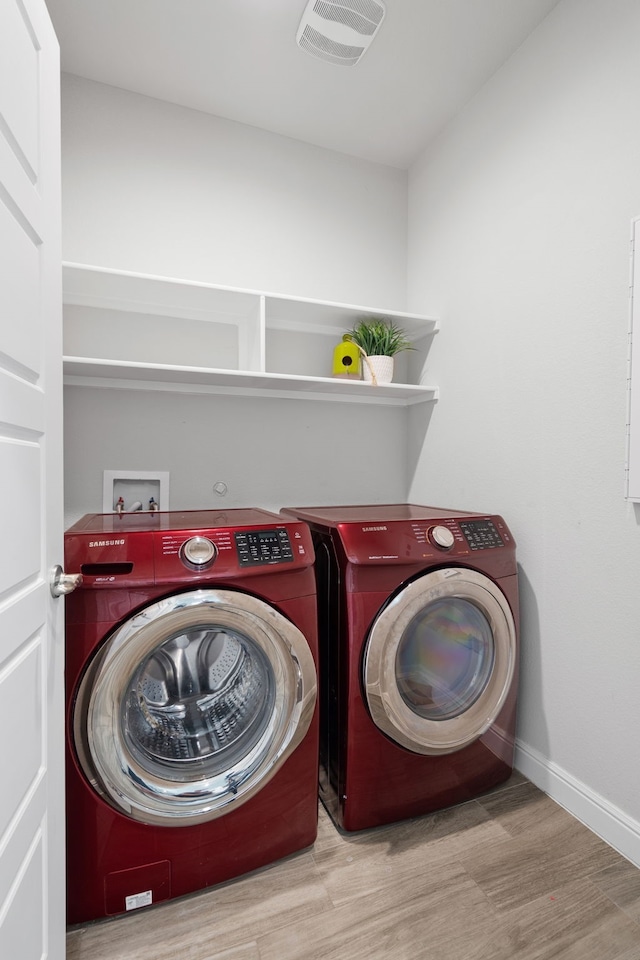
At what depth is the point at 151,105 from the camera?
1987 mm

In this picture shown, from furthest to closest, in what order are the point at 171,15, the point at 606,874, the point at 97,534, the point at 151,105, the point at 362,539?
the point at 151,105 < the point at 171,15 < the point at 362,539 < the point at 606,874 < the point at 97,534

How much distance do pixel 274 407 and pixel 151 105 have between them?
1.32 m

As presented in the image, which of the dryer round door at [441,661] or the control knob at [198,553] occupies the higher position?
the control knob at [198,553]

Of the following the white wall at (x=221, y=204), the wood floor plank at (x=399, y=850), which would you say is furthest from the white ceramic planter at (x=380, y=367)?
the wood floor plank at (x=399, y=850)

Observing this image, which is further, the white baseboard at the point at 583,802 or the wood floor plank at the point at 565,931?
the white baseboard at the point at 583,802

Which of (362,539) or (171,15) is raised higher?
(171,15)

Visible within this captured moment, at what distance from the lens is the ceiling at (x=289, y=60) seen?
5.27 ft

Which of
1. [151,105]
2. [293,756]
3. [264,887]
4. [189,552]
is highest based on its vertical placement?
[151,105]

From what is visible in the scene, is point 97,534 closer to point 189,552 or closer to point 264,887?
point 189,552

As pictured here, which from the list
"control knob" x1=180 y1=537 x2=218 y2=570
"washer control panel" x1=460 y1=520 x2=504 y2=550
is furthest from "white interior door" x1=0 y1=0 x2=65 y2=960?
"washer control panel" x1=460 y1=520 x2=504 y2=550

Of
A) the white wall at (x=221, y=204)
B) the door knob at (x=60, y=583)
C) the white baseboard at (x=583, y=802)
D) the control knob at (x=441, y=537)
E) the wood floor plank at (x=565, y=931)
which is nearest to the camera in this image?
the door knob at (x=60, y=583)

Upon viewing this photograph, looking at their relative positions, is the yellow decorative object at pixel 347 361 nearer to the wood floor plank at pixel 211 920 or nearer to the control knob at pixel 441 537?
the control knob at pixel 441 537

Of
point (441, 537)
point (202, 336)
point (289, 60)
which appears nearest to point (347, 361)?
point (202, 336)

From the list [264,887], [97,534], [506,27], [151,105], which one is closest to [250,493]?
[97,534]
